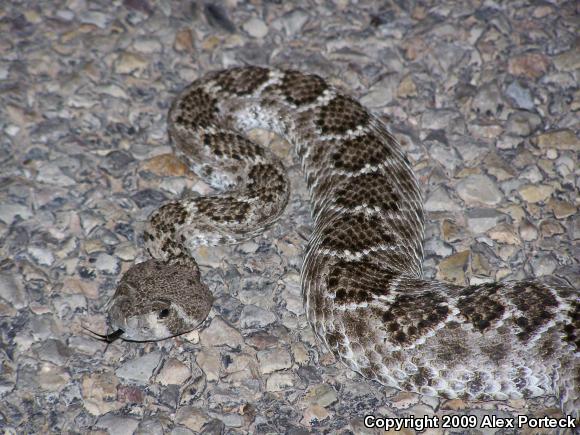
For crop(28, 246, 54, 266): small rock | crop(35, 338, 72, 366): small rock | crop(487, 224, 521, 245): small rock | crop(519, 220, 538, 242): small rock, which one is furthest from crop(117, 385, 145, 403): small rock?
crop(519, 220, 538, 242): small rock

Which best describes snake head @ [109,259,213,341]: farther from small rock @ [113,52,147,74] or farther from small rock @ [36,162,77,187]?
small rock @ [113,52,147,74]

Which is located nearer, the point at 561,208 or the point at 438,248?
the point at 438,248

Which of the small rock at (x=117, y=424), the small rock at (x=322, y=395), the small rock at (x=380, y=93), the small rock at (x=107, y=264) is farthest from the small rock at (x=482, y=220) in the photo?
the small rock at (x=117, y=424)

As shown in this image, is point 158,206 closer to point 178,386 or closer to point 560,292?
point 178,386

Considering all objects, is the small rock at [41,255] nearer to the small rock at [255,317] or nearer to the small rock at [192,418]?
the small rock at [255,317]

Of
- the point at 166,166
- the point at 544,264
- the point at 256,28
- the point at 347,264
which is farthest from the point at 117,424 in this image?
the point at 256,28

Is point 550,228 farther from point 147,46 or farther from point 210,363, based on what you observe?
point 147,46
